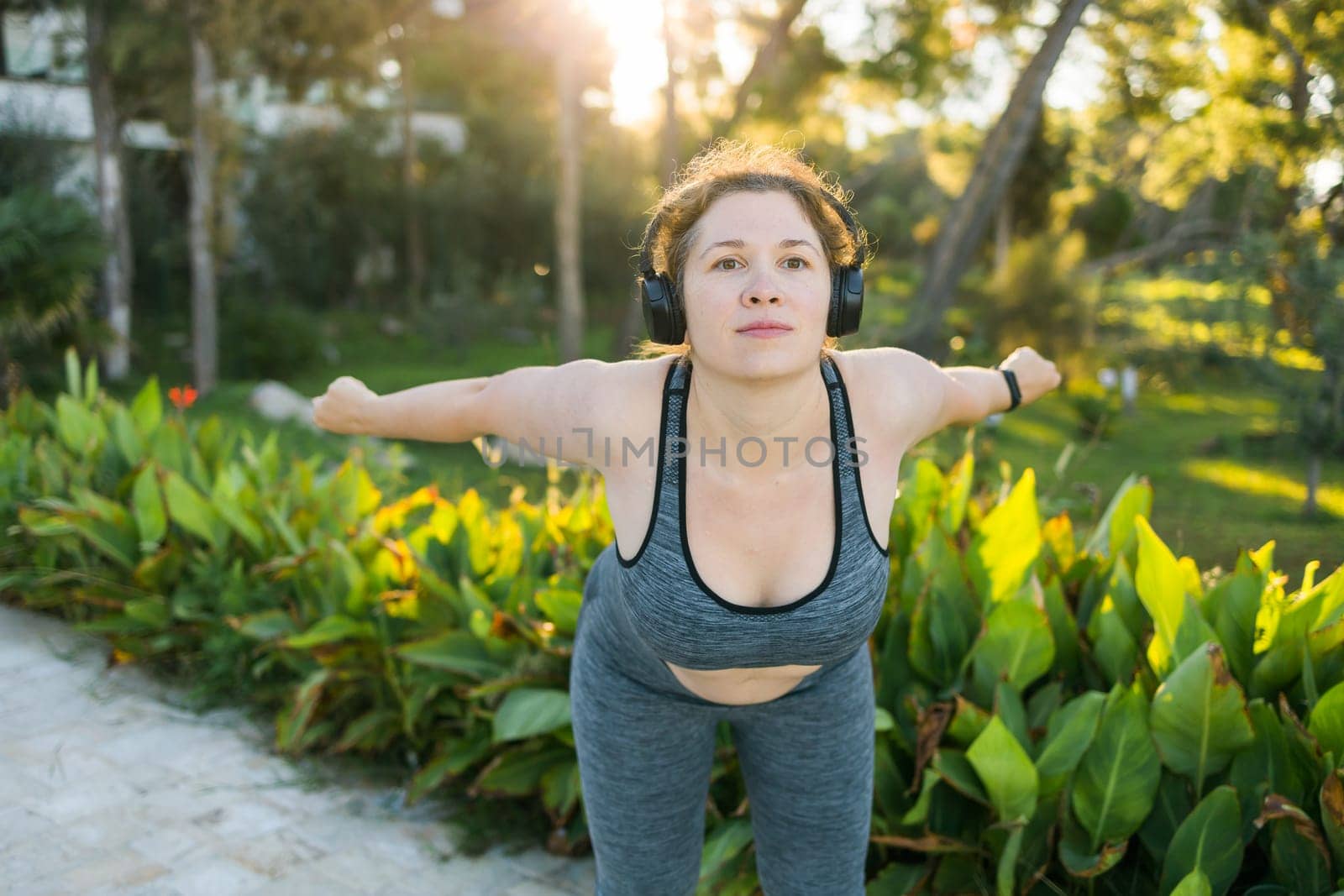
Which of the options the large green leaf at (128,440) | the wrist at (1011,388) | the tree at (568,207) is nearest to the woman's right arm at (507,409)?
the wrist at (1011,388)

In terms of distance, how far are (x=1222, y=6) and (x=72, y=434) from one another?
11.1m

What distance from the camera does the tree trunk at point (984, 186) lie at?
9.65 metres

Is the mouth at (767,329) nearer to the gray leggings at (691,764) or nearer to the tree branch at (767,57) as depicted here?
the gray leggings at (691,764)

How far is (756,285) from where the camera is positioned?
5.37 feet

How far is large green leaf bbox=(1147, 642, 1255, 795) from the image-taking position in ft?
6.76

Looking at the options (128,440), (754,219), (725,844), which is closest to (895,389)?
(754,219)

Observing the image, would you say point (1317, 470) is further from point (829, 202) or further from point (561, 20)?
point (561, 20)

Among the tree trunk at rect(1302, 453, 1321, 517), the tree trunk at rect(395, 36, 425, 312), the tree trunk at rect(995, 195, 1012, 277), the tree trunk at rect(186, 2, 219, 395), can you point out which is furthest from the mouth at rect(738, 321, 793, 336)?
the tree trunk at rect(995, 195, 1012, 277)

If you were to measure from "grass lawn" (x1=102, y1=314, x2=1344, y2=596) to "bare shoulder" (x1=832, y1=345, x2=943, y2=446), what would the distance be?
1487mm

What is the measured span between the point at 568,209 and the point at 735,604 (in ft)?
35.6

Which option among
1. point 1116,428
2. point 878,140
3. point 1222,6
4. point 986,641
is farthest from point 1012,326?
point 878,140

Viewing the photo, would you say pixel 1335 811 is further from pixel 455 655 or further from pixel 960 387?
pixel 455 655

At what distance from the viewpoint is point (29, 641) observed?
4371mm

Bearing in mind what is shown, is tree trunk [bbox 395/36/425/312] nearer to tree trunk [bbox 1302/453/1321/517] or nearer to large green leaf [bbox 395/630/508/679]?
tree trunk [bbox 1302/453/1321/517]
